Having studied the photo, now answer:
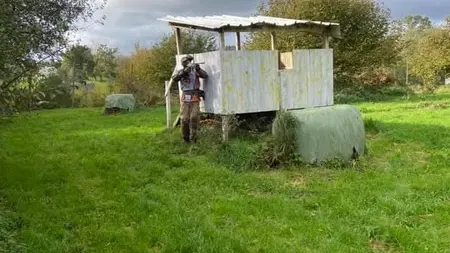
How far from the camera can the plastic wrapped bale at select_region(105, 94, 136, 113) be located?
21234 mm

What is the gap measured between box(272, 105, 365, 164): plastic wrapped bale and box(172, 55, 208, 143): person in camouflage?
2890mm

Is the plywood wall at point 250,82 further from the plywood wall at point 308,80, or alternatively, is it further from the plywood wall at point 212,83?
the plywood wall at point 308,80

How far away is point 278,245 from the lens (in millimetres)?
5238

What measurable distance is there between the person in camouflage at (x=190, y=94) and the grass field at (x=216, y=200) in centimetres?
45

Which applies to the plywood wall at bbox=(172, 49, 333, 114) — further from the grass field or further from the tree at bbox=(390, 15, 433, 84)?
the tree at bbox=(390, 15, 433, 84)

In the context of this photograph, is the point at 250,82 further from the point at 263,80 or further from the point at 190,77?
the point at 190,77

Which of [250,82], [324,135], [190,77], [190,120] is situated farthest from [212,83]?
[324,135]

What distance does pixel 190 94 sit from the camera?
11.3 metres

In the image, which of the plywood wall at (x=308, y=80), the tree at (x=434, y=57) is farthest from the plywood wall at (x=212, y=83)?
the tree at (x=434, y=57)

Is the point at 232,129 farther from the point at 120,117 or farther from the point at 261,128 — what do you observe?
the point at 120,117

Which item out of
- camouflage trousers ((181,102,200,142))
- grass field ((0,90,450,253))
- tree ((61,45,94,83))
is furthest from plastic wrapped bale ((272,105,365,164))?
tree ((61,45,94,83))

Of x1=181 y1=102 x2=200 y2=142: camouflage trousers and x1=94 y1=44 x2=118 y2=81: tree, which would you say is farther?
x1=94 y1=44 x2=118 y2=81: tree

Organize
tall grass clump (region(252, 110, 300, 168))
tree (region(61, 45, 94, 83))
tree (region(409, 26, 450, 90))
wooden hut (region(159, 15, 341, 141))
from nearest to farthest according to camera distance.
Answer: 1. tree (region(61, 45, 94, 83))
2. tall grass clump (region(252, 110, 300, 168))
3. wooden hut (region(159, 15, 341, 141))
4. tree (region(409, 26, 450, 90))

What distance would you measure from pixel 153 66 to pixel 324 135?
1988 centimetres
